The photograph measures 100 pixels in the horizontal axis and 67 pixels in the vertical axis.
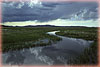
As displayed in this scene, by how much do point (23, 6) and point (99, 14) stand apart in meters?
1.29

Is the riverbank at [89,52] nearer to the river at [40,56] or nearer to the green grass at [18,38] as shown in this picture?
the river at [40,56]

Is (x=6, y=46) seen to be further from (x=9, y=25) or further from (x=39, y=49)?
(x=39, y=49)

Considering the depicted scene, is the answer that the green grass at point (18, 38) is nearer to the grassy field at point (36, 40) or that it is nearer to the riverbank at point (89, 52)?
the grassy field at point (36, 40)

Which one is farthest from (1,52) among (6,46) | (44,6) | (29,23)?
(44,6)

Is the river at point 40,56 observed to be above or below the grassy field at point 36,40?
below

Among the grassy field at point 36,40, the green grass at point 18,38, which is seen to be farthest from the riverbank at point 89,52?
the green grass at point 18,38

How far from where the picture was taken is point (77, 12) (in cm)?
221

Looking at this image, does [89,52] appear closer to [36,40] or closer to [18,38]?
[36,40]

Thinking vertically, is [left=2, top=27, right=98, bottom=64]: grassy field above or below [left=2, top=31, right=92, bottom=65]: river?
above

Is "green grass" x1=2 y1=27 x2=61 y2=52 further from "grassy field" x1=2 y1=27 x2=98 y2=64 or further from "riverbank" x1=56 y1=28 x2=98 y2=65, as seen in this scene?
"riverbank" x1=56 y1=28 x2=98 y2=65

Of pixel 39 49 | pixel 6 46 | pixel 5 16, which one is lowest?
pixel 39 49

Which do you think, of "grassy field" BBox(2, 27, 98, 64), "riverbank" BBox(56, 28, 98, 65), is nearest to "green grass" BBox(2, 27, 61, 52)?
"grassy field" BBox(2, 27, 98, 64)

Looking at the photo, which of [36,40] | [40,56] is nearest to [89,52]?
[40,56]

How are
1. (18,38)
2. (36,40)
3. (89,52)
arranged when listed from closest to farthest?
(89,52)
(18,38)
(36,40)
